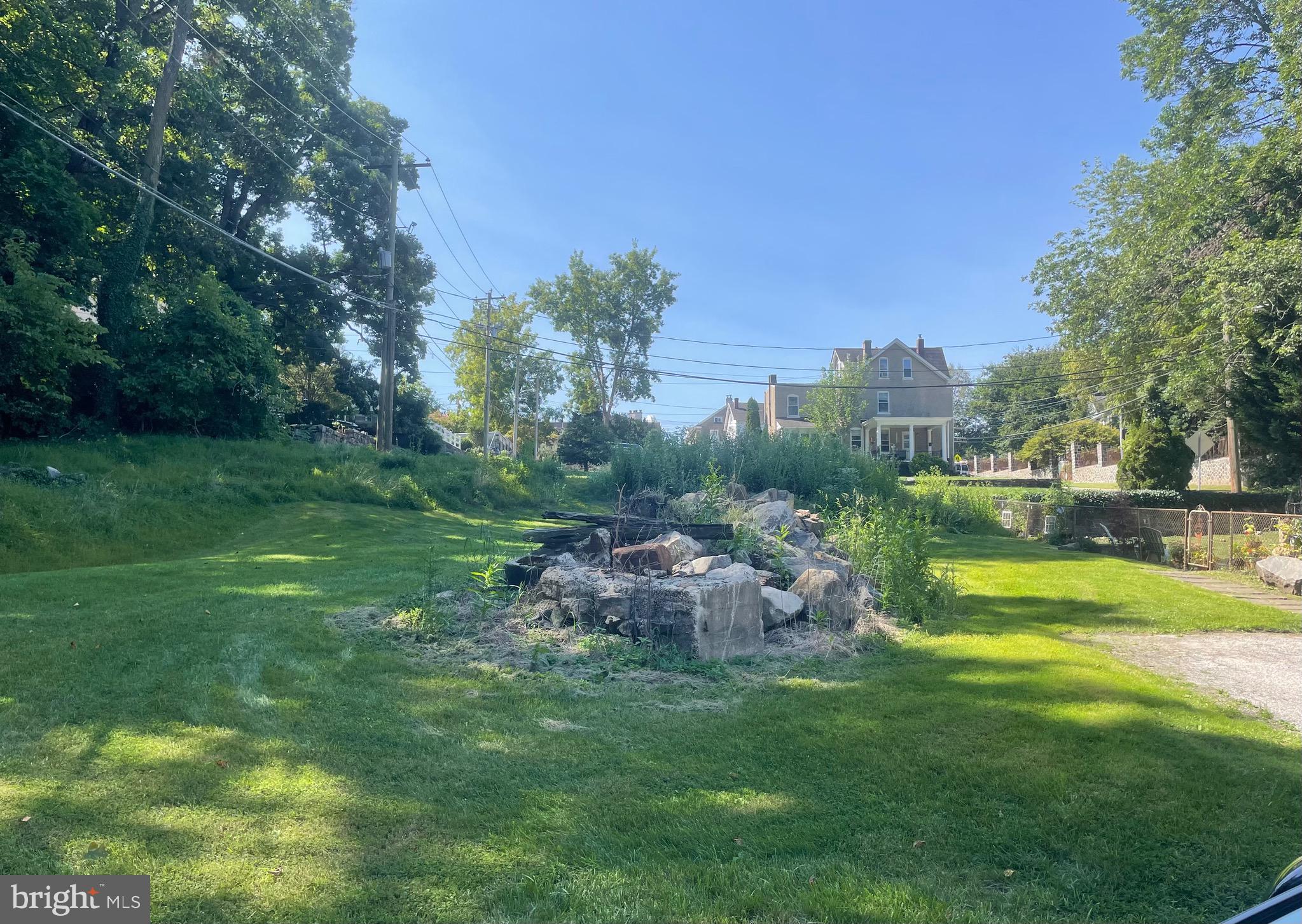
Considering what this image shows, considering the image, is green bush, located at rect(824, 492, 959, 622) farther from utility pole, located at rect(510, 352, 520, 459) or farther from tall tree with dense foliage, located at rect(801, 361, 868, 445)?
utility pole, located at rect(510, 352, 520, 459)

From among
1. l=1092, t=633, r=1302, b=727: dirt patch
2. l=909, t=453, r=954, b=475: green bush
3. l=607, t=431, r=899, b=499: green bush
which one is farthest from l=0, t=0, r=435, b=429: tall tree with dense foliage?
l=909, t=453, r=954, b=475: green bush

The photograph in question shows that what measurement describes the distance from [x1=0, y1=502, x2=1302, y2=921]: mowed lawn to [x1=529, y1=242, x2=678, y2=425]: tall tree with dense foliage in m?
40.8

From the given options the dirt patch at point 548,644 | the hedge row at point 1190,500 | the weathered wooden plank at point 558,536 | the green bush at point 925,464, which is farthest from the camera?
the green bush at point 925,464

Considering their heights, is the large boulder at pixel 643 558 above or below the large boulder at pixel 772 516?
below

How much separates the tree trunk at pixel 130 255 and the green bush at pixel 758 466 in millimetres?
12950

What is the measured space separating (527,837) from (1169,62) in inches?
1041

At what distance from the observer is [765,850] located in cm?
291

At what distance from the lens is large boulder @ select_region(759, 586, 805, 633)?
6680 mm

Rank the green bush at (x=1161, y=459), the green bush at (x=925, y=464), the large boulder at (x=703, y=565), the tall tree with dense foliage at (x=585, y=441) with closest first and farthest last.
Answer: the large boulder at (x=703, y=565) < the green bush at (x=1161, y=459) < the green bush at (x=925, y=464) < the tall tree with dense foliage at (x=585, y=441)

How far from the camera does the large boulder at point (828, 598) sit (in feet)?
22.9

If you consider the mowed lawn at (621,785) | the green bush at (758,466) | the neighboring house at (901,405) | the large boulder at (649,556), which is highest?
the neighboring house at (901,405)

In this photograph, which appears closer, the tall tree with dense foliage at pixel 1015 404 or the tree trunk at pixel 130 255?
the tree trunk at pixel 130 255

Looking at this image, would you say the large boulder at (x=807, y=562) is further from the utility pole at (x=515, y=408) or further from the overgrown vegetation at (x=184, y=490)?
the utility pole at (x=515, y=408)

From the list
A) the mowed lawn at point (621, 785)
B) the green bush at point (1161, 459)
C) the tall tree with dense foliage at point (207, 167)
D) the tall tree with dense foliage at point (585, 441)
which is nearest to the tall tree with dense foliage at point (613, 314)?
the tall tree with dense foliage at point (585, 441)
